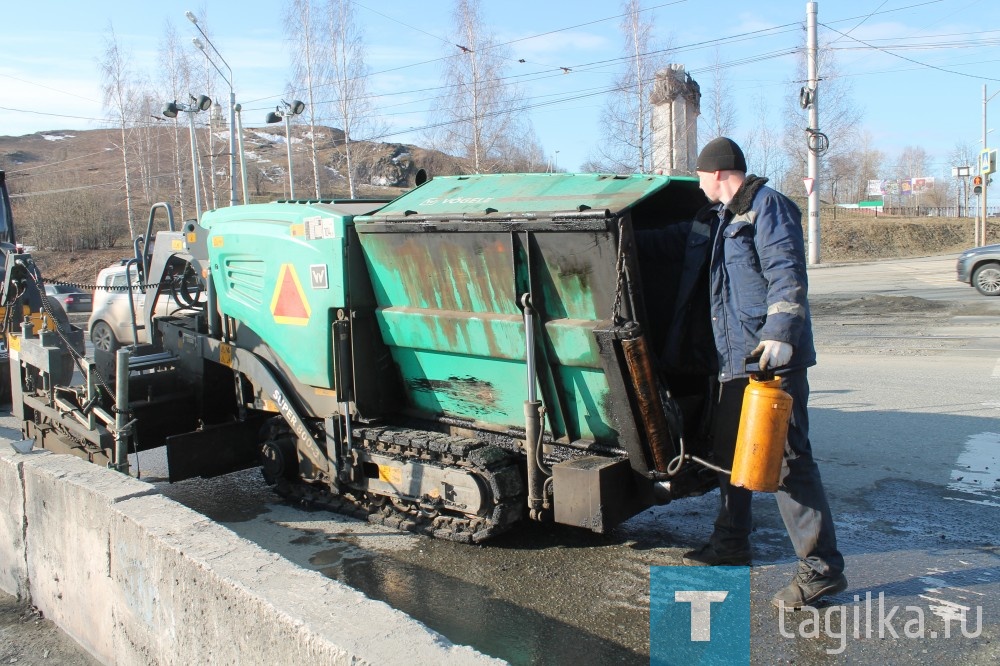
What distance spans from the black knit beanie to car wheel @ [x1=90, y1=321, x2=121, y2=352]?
1247 centimetres

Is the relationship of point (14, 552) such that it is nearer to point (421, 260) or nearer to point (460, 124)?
point (421, 260)

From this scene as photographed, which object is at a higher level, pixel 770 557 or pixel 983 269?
pixel 983 269

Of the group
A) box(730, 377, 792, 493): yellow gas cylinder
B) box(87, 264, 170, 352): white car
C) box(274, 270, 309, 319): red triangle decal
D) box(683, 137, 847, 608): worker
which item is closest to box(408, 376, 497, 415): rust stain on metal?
box(274, 270, 309, 319): red triangle decal

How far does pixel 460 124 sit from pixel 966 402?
29169 mm

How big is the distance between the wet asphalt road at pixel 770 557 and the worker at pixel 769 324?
0.96 ft

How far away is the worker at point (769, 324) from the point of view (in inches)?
144

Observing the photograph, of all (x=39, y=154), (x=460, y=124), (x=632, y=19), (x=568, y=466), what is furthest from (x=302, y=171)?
(x=568, y=466)

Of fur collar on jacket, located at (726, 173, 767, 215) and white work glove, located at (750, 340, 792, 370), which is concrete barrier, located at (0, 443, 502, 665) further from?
fur collar on jacket, located at (726, 173, 767, 215)

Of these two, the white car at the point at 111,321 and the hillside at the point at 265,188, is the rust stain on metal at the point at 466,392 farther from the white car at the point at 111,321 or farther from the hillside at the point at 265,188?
the hillside at the point at 265,188

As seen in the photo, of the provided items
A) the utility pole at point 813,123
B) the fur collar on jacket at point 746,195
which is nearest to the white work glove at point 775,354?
the fur collar on jacket at point 746,195

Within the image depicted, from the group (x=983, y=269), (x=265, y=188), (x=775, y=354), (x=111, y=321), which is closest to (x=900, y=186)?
(x=265, y=188)

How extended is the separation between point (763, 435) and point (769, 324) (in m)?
0.49

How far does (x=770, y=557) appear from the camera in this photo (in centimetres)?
452

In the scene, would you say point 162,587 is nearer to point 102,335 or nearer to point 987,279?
point 102,335
